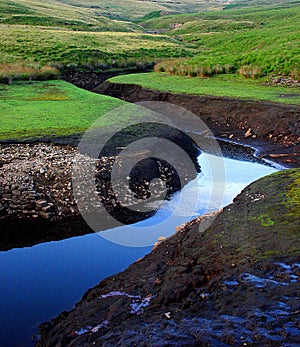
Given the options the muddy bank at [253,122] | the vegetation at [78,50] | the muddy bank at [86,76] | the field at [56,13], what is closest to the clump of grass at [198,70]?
the muddy bank at [86,76]

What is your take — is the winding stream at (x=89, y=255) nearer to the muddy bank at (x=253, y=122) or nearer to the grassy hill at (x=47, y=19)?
the muddy bank at (x=253, y=122)

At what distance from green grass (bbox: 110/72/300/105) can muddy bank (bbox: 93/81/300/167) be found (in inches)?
38.4

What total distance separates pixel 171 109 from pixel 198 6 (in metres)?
153

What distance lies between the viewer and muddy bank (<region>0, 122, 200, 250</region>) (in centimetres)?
1299

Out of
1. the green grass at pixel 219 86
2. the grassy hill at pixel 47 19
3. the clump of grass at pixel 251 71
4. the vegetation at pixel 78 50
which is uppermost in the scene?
the grassy hill at pixel 47 19

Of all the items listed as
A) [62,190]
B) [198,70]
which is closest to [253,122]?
[198,70]

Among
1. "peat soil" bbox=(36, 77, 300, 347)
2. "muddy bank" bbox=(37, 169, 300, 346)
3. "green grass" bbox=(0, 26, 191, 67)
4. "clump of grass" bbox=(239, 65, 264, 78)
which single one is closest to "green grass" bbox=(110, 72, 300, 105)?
"clump of grass" bbox=(239, 65, 264, 78)

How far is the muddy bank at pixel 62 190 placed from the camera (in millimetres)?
12992

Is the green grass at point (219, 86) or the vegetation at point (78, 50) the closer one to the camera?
the green grass at point (219, 86)

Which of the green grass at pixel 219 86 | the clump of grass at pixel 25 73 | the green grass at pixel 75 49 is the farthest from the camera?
the green grass at pixel 75 49

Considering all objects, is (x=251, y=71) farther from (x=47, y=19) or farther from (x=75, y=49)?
(x=47, y=19)

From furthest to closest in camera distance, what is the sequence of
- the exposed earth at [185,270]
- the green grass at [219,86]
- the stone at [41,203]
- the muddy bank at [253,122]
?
the green grass at [219,86] → the muddy bank at [253,122] → the stone at [41,203] → the exposed earth at [185,270]

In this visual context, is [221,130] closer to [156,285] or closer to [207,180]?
[207,180]

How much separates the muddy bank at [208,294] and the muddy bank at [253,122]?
9.03m
